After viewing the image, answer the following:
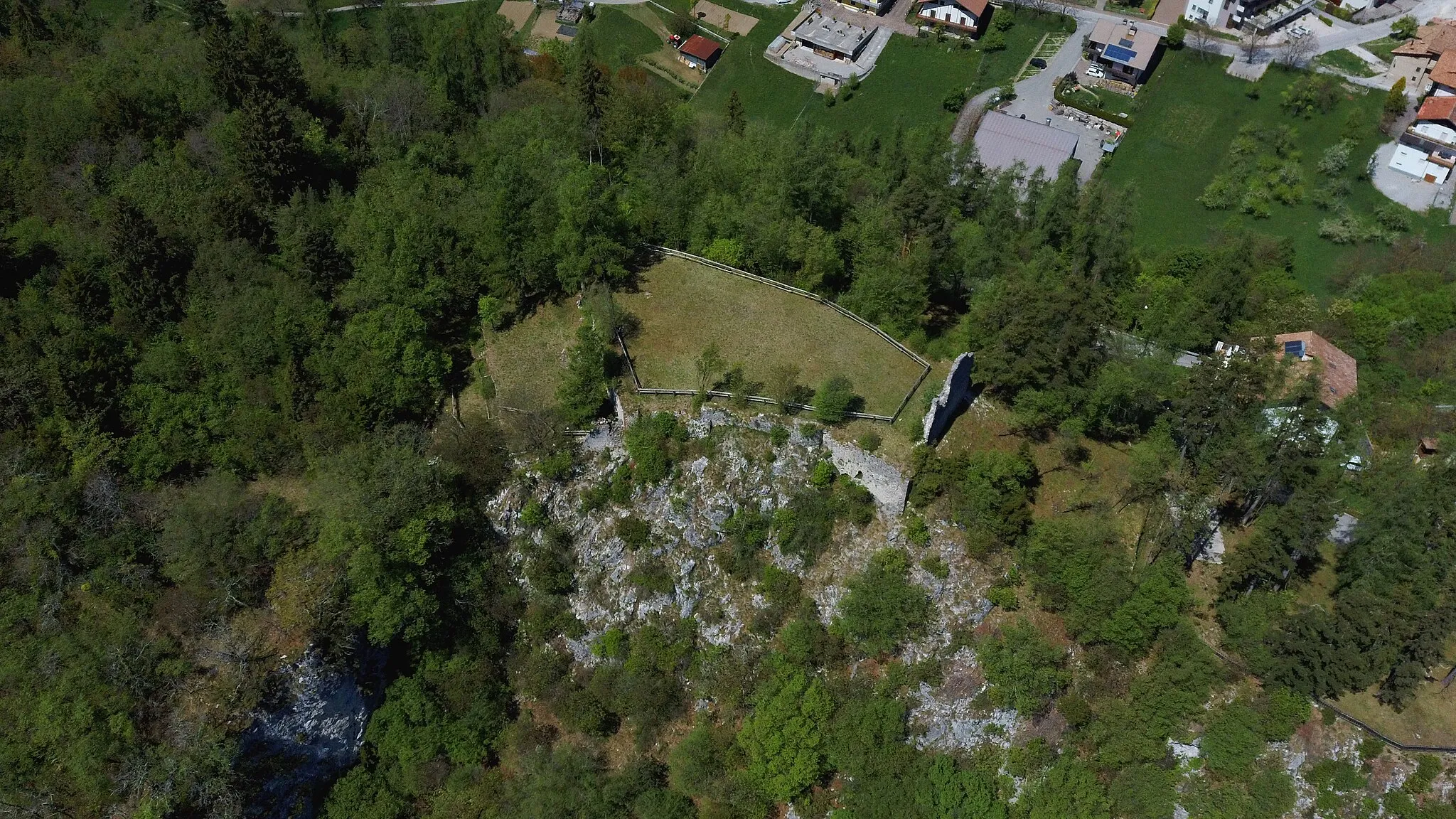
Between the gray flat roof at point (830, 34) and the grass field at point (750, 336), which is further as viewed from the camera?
the gray flat roof at point (830, 34)

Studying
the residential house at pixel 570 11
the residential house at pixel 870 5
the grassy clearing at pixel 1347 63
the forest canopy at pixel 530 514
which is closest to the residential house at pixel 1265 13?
the grassy clearing at pixel 1347 63

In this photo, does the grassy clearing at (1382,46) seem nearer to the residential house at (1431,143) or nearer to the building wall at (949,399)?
the residential house at (1431,143)

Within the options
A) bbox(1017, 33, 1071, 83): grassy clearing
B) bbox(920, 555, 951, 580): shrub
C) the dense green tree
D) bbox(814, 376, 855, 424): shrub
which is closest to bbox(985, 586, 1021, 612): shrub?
bbox(920, 555, 951, 580): shrub

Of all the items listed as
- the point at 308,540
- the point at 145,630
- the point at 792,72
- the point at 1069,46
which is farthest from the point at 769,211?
the point at 1069,46

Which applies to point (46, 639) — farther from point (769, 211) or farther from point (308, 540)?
point (769, 211)

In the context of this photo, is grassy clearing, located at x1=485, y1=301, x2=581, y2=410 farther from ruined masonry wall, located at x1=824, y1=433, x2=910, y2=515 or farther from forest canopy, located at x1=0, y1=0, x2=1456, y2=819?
ruined masonry wall, located at x1=824, y1=433, x2=910, y2=515

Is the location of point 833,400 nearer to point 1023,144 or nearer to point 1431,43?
point 1023,144
